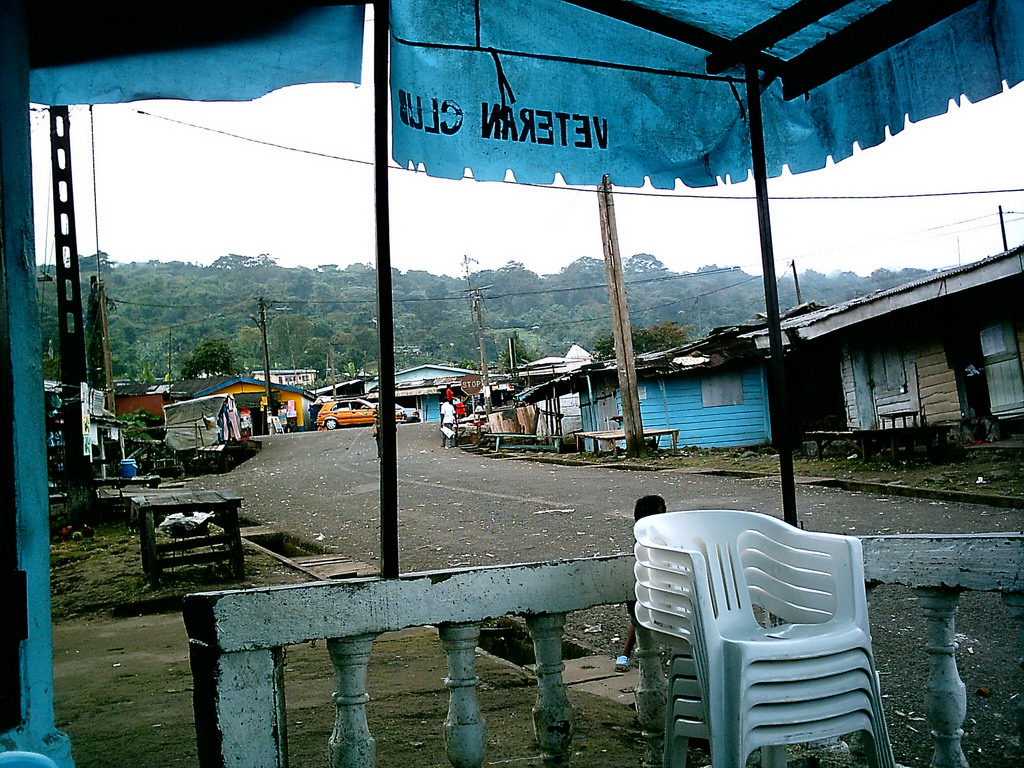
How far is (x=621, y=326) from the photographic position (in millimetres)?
19125

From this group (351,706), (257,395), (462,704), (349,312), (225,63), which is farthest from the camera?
(349,312)

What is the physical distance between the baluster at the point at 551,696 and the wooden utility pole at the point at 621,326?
1666 centimetres

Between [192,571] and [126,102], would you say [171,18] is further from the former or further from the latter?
[192,571]

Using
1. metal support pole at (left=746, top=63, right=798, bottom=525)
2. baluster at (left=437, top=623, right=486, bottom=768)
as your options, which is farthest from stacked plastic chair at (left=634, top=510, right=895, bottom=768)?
metal support pole at (left=746, top=63, right=798, bottom=525)

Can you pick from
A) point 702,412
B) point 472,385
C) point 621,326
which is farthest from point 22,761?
point 472,385

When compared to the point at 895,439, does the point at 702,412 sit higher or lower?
higher

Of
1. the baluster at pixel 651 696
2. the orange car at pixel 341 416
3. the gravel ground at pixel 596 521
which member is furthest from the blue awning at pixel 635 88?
the orange car at pixel 341 416

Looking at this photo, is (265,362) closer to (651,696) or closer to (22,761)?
(651,696)

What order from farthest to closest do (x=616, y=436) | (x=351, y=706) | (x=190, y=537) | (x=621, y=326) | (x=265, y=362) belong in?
(x=265, y=362), (x=616, y=436), (x=621, y=326), (x=190, y=537), (x=351, y=706)

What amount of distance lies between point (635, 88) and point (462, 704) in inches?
99.0

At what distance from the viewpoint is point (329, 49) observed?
2547 millimetres

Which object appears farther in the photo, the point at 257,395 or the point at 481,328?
the point at 257,395

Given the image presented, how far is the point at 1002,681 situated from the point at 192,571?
7269mm

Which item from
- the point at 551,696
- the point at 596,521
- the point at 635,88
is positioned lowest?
the point at 596,521
